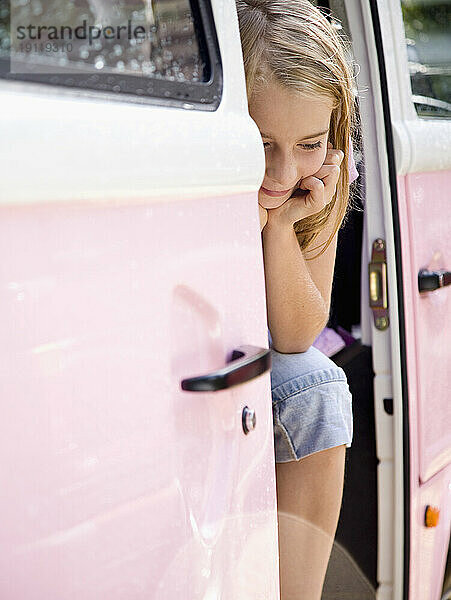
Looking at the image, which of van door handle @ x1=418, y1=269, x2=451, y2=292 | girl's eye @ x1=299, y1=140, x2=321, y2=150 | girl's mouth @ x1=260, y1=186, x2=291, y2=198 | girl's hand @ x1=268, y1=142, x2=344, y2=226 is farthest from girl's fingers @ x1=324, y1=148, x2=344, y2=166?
van door handle @ x1=418, y1=269, x2=451, y2=292

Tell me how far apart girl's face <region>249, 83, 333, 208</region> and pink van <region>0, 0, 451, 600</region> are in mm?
231

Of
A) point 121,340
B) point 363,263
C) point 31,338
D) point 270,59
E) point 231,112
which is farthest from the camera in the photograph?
point 363,263

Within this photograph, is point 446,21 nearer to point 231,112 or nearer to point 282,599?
point 231,112

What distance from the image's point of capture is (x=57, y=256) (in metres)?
1.05

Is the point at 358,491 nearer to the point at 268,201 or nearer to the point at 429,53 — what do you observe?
the point at 268,201

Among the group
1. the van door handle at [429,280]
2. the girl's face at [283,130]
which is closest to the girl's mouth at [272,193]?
the girl's face at [283,130]

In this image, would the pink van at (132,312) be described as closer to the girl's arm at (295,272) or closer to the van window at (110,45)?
the van window at (110,45)

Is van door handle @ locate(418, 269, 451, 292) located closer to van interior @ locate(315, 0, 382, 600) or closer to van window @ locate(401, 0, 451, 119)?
van interior @ locate(315, 0, 382, 600)

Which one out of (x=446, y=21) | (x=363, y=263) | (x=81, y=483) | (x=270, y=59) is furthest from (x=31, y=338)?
(x=446, y=21)

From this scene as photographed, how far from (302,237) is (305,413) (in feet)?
1.38

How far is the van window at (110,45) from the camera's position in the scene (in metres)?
1.08

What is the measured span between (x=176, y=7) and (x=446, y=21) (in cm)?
146

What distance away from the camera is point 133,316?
1163mm

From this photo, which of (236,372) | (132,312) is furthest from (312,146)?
(132,312)
